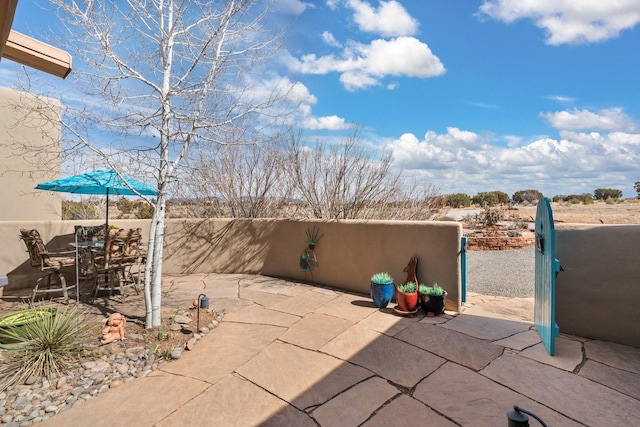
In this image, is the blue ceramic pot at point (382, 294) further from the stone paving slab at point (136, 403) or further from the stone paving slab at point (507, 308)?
the stone paving slab at point (136, 403)

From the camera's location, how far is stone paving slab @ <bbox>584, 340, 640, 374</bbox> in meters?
2.77

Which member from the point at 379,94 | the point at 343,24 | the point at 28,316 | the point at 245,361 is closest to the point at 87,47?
the point at 28,316

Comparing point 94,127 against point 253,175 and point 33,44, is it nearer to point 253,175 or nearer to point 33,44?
point 33,44

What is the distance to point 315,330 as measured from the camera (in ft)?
11.7

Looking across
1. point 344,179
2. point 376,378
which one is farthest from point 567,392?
point 344,179

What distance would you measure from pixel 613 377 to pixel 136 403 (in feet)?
12.8

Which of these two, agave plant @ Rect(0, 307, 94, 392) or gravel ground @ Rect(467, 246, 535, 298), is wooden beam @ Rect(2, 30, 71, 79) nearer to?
agave plant @ Rect(0, 307, 94, 392)

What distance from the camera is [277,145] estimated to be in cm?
728

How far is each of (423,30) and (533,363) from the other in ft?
23.8

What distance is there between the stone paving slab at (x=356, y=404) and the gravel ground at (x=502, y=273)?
447cm

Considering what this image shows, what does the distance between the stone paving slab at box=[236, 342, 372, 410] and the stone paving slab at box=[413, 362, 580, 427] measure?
558mm

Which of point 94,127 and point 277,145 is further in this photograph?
point 277,145

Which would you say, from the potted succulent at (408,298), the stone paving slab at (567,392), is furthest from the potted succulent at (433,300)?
the stone paving slab at (567,392)

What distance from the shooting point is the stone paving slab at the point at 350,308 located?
403cm
